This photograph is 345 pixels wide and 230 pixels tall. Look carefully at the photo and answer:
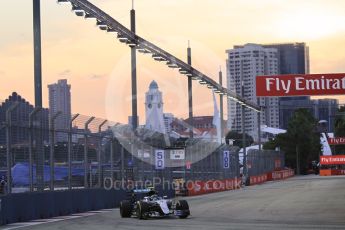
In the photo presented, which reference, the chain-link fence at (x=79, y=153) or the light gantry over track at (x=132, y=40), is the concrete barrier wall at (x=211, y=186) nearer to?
the chain-link fence at (x=79, y=153)

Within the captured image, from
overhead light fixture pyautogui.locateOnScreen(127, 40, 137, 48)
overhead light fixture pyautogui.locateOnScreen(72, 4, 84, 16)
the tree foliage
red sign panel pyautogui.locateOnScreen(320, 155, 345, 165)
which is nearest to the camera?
overhead light fixture pyautogui.locateOnScreen(72, 4, 84, 16)

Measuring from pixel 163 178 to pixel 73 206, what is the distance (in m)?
14.1

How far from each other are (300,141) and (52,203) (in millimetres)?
86735

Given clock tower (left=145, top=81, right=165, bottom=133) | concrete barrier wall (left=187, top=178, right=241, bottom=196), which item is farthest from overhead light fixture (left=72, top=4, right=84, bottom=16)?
concrete barrier wall (left=187, top=178, right=241, bottom=196)

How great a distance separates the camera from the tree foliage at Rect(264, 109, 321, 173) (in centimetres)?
10931

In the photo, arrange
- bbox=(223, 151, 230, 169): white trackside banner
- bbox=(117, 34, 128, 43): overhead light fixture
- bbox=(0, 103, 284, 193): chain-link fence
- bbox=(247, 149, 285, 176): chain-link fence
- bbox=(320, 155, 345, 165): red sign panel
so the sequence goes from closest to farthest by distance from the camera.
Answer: bbox=(0, 103, 284, 193): chain-link fence → bbox=(117, 34, 128, 43): overhead light fixture → bbox=(223, 151, 230, 169): white trackside banner → bbox=(247, 149, 285, 176): chain-link fence → bbox=(320, 155, 345, 165): red sign panel

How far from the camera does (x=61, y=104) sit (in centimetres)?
3053

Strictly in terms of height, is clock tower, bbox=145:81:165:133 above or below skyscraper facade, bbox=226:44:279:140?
below

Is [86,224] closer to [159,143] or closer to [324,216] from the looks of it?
[324,216]

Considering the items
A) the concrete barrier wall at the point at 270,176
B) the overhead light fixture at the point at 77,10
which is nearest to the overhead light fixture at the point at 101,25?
the overhead light fixture at the point at 77,10

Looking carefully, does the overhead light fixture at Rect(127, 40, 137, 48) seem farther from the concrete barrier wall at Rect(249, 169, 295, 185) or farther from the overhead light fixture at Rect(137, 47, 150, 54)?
the concrete barrier wall at Rect(249, 169, 295, 185)

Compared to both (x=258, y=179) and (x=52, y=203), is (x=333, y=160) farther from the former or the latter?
(x=52, y=203)

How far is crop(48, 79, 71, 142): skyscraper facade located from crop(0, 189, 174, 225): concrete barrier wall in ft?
6.90

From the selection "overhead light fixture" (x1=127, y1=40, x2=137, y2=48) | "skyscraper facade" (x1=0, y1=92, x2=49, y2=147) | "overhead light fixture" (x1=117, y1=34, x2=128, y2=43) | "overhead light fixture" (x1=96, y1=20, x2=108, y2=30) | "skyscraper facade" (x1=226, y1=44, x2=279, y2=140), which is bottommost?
"skyscraper facade" (x1=0, y1=92, x2=49, y2=147)
